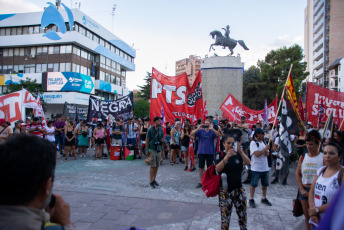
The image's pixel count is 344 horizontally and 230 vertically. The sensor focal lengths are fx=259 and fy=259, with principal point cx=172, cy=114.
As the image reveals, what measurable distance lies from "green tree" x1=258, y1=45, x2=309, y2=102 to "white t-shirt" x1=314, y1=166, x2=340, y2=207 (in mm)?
35932

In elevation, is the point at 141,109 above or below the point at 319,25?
below

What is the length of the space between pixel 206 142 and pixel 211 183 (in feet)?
11.2

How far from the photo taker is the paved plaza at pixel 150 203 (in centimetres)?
452

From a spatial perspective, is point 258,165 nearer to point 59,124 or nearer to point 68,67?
point 59,124

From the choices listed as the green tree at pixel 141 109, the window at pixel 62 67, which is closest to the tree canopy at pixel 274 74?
the green tree at pixel 141 109

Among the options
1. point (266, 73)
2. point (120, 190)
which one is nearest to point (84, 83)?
point (266, 73)

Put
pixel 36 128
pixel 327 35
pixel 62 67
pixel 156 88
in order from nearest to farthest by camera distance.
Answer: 1. pixel 156 88
2. pixel 36 128
3. pixel 62 67
4. pixel 327 35

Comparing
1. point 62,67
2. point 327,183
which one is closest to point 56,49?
point 62,67

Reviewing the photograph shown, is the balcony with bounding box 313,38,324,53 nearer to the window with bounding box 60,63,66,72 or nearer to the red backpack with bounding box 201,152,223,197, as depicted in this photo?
the window with bounding box 60,63,66,72

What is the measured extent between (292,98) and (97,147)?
867cm

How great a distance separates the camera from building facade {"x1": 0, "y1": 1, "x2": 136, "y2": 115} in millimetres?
39531

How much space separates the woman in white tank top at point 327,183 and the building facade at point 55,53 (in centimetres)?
4003

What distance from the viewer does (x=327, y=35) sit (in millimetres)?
63375

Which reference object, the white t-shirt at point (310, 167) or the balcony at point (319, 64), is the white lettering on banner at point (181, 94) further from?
the balcony at point (319, 64)
